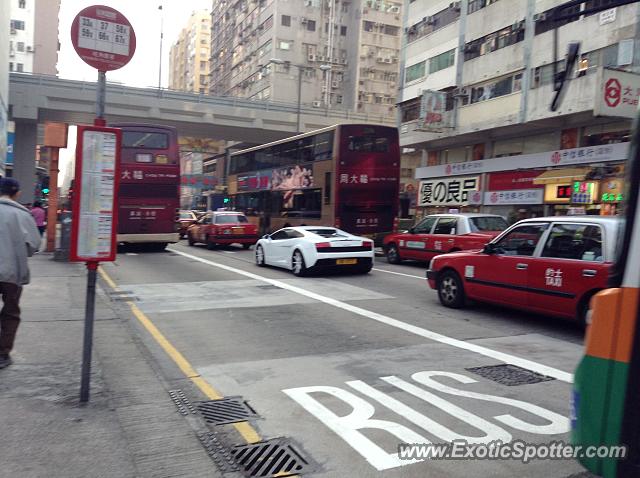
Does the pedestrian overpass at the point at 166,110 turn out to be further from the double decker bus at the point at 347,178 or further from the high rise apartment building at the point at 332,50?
the high rise apartment building at the point at 332,50

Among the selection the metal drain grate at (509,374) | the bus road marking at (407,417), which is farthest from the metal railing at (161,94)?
the bus road marking at (407,417)

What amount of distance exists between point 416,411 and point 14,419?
306 centimetres

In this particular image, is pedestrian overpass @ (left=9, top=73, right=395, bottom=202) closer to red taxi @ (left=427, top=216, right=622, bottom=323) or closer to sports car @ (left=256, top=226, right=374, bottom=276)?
sports car @ (left=256, top=226, right=374, bottom=276)

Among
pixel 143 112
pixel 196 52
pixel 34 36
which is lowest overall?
pixel 143 112

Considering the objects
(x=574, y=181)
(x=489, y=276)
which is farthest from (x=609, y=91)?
(x=489, y=276)

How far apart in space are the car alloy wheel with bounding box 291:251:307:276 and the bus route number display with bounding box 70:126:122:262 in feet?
28.8

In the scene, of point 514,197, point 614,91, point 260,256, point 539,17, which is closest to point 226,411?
point 260,256

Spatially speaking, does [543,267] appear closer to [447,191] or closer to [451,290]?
[451,290]

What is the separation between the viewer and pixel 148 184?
62.7 ft

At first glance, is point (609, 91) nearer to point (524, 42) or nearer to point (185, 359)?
point (524, 42)

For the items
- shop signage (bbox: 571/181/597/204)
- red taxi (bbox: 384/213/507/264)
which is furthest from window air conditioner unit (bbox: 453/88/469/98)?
red taxi (bbox: 384/213/507/264)

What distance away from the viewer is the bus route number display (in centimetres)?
427

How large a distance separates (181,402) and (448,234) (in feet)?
37.3

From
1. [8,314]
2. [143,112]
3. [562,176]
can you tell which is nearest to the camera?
[8,314]
